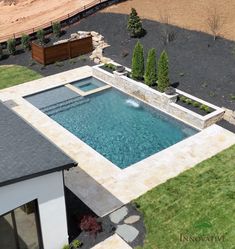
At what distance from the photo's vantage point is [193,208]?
1875 centimetres

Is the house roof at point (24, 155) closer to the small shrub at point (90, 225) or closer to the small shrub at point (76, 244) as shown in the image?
the small shrub at point (90, 225)

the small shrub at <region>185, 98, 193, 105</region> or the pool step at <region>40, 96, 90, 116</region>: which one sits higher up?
the small shrub at <region>185, 98, 193, 105</region>

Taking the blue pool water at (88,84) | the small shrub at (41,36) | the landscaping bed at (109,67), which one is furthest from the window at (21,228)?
the small shrub at (41,36)

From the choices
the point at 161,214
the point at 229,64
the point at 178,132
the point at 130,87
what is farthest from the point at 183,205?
the point at 229,64

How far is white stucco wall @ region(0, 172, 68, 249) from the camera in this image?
13.9 m

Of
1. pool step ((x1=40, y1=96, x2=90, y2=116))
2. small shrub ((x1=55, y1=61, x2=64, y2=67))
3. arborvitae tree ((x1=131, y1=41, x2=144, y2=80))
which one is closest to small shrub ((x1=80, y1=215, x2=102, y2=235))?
pool step ((x1=40, y1=96, x2=90, y2=116))

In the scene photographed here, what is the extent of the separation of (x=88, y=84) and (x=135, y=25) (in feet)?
28.8

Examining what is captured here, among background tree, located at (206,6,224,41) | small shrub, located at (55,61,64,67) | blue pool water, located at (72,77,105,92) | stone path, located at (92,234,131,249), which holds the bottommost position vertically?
blue pool water, located at (72,77,105,92)

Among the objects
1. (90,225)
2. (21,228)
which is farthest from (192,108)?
(21,228)

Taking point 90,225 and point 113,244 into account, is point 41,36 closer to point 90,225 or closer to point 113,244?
point 90,225

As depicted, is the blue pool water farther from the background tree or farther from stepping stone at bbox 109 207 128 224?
stepping stone at bbox 109 207 128 224

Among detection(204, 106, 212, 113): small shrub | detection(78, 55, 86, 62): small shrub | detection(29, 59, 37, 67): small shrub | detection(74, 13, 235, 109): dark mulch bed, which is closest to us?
detection(204, 106, 212, 113): small shrub

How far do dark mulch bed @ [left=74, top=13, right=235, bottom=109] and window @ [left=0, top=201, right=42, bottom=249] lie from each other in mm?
17163

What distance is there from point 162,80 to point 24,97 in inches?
435
